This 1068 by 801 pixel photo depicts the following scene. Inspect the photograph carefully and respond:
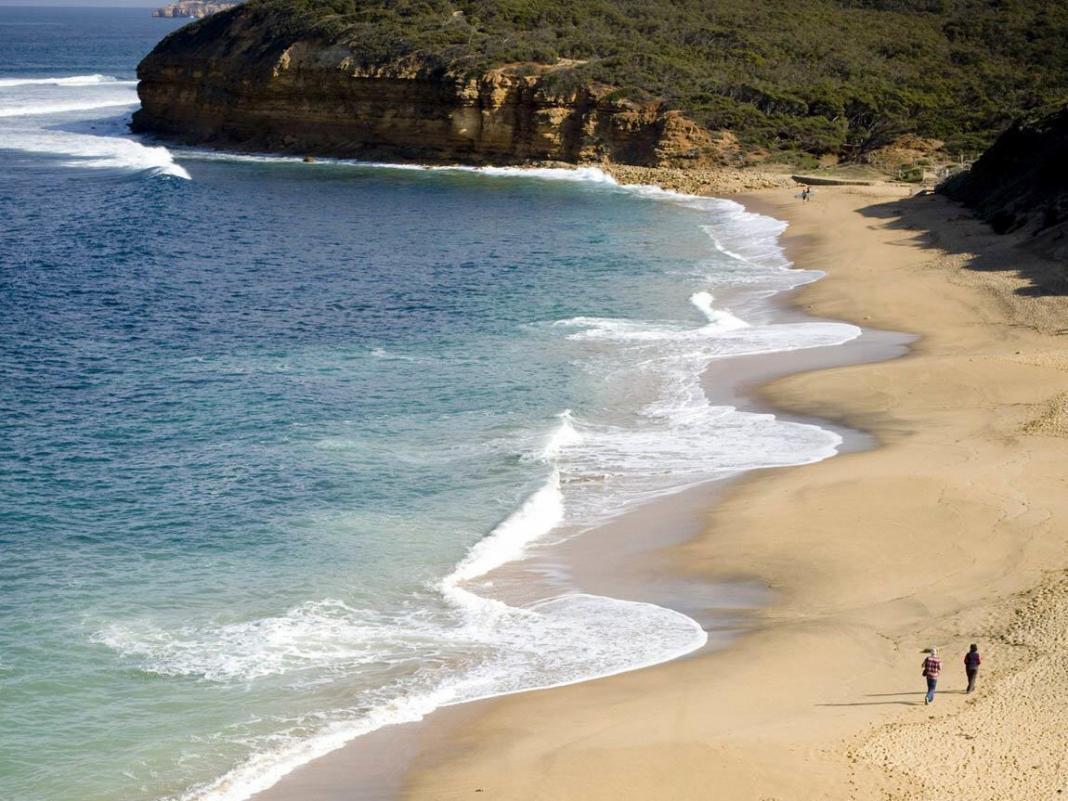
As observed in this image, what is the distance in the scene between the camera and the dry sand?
49.2ft

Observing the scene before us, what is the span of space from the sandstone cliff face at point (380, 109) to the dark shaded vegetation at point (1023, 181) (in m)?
17.5

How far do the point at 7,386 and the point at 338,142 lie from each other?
4833 centimetres

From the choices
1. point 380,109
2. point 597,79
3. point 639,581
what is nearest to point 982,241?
point 597,79

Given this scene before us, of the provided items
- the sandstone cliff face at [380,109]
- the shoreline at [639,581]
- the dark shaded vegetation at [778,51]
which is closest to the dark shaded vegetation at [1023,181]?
the dark shaded vegetation at [778,51]

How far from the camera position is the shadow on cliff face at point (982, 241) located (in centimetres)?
4009

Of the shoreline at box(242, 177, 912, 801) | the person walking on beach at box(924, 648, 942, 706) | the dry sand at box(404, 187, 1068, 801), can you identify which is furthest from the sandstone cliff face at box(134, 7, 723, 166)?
the person walking on beach at box(924, 648, 942, 706)

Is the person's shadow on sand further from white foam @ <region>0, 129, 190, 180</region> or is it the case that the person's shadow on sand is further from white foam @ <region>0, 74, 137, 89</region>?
white foam @ <region>0, 74, 137, 89</region>

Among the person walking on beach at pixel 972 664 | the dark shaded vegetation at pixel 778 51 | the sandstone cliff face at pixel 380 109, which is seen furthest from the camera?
the dark shaded vegetation at pixel 778 51

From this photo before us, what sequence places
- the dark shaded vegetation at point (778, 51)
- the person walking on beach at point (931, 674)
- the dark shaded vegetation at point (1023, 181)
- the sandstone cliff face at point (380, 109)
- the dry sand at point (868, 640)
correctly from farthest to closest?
the dark shaded vegetation at point (778, 51) < the sandstone cliff face at point (380, 109) < the dark shaded vegetation at point (1023, 181) < the person walking on beach at point (931, 674) < the dry sand at point (868, 640)

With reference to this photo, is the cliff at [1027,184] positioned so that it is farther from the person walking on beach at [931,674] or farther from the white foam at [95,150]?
the white foam at [95,150]

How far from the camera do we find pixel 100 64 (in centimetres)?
14800

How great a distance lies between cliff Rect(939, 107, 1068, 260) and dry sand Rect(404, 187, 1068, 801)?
13637 millimetres

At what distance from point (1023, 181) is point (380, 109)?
131ft

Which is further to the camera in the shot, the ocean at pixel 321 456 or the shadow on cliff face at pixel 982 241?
the shadow on cliff face at pixel 982 241
